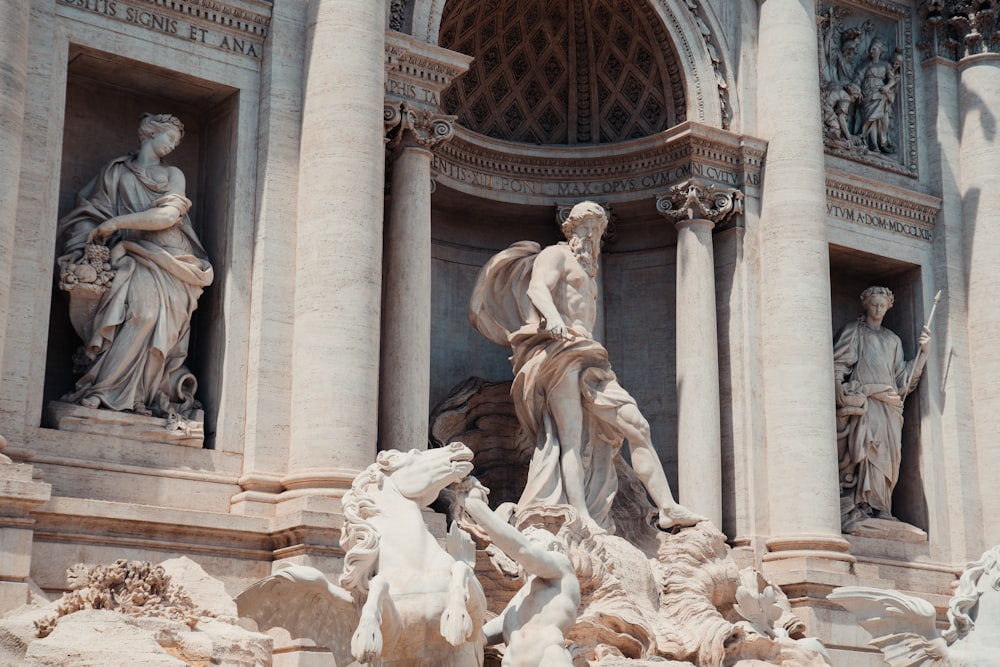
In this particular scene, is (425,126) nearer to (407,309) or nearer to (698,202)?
(407,309)

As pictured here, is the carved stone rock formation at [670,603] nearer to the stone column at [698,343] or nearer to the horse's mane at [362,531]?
the stone column at [698,343]

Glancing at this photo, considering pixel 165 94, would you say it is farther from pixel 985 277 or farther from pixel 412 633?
pixel 985 277

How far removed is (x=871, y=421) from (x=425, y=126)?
735 cm

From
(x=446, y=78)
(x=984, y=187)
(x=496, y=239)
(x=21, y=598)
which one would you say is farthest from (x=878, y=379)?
(x=21, y=598)

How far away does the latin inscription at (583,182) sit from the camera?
18906 millimetres

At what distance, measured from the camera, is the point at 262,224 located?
15156mm

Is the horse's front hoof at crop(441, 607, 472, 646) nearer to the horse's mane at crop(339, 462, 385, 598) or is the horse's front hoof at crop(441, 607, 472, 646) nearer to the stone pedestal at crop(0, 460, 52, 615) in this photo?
the horse's mane at crop(339, 462, 385, 598)

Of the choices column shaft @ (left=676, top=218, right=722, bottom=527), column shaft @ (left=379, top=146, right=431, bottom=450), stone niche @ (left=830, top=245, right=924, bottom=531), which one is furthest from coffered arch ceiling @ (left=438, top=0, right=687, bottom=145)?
stone niche @ (left=830, top=245, right=924, bottom=531)

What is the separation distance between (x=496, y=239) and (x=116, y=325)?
21.4 ft

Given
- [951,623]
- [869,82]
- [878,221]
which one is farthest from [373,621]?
[869,82]

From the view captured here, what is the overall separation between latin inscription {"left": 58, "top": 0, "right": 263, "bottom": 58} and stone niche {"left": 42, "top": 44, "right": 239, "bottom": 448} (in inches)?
15.5

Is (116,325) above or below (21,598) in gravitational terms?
above

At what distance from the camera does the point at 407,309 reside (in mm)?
15938

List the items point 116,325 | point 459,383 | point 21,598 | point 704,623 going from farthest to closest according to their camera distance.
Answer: point 459,383, point 704,623, point 116,325, point 21,598
